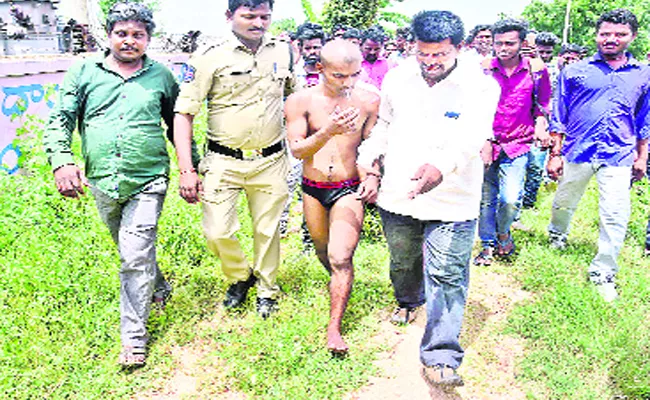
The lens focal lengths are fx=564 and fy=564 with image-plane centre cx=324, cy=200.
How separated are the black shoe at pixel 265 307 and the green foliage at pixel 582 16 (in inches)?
1697

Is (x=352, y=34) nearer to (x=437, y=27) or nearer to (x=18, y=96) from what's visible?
(x=18, y=96)

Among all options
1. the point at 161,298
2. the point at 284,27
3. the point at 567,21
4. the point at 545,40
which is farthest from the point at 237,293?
the point at 284,27

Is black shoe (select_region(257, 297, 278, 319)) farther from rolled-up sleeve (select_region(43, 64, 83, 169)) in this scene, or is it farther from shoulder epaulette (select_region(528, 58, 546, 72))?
shoulder epaulette (select_region(528, 58, 546, 72))

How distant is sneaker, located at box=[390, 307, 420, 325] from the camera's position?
13.0 ft

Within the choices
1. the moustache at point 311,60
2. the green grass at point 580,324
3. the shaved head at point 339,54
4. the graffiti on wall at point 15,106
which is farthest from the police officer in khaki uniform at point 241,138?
the graffiti on wall at point 15,106

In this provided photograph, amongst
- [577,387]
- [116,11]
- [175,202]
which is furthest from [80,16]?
[577,387]

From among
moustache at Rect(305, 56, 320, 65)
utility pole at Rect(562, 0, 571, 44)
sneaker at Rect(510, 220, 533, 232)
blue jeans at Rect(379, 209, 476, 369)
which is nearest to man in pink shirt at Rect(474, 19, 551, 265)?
sneaker at Rect(510, 220, 533, 232)

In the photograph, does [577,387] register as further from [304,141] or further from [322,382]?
[304,141]

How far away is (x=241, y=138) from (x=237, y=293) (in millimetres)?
1174

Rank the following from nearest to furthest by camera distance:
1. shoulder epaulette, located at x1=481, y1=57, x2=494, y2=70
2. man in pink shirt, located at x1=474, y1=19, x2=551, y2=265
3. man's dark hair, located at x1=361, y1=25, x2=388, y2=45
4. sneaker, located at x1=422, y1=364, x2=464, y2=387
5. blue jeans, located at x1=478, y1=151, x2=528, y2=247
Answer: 1. sneaker, located at x1=422, y1=364, x2=464, y2=387
2. man in pink shirt, located at x1=474, y1=19, x2=551, y2=265
3. blue jeans, located at x1=478, y1=151, x2=528, y2=247
4. shoulder epaulette, located at x1=481, y1=57, x2=494, y2=70
5. man's dark hair, located at x1=361, y1=25, x2=388, y2=45

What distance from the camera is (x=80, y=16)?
28828 millimetres

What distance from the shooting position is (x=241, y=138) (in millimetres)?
3744

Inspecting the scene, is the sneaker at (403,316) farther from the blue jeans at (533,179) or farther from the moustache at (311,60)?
the blue jeans at (533,179)

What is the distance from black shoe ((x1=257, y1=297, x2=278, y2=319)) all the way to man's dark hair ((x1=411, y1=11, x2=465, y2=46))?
2083mm
